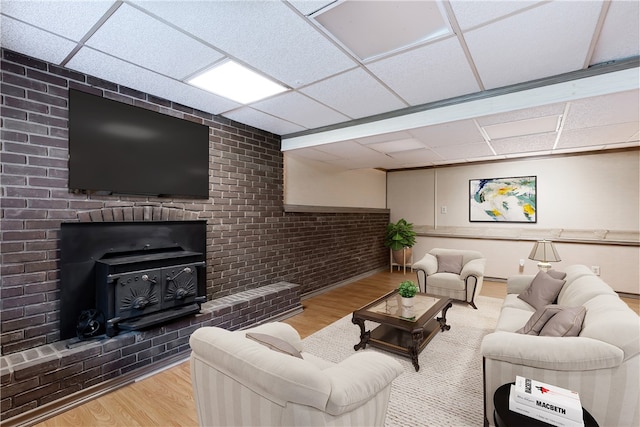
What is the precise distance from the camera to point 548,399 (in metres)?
1.42

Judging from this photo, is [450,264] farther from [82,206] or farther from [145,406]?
[82,206]

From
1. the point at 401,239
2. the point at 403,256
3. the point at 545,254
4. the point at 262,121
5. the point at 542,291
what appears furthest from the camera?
the point at 403,256

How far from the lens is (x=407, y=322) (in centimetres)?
271

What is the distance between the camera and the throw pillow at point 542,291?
2.92 m

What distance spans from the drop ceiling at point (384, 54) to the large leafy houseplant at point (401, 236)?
3538 mm

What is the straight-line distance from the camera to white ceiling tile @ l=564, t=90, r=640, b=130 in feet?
7.82

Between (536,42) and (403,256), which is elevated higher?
(536,42)

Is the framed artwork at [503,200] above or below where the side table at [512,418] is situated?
above

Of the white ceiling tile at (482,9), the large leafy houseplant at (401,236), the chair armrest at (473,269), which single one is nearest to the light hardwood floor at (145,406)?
the white ceiling tile at (482,9)

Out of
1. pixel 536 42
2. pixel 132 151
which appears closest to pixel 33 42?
pixel 132 151

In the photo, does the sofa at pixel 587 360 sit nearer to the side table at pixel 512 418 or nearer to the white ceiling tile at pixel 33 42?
the side table at pixel 512 418

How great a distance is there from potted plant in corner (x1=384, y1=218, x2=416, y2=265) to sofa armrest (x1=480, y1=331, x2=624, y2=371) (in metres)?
4.95

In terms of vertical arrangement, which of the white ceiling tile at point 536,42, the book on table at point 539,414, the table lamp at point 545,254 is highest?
the white ceiling tile at point 536,42

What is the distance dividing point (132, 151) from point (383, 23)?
97.0 inches
